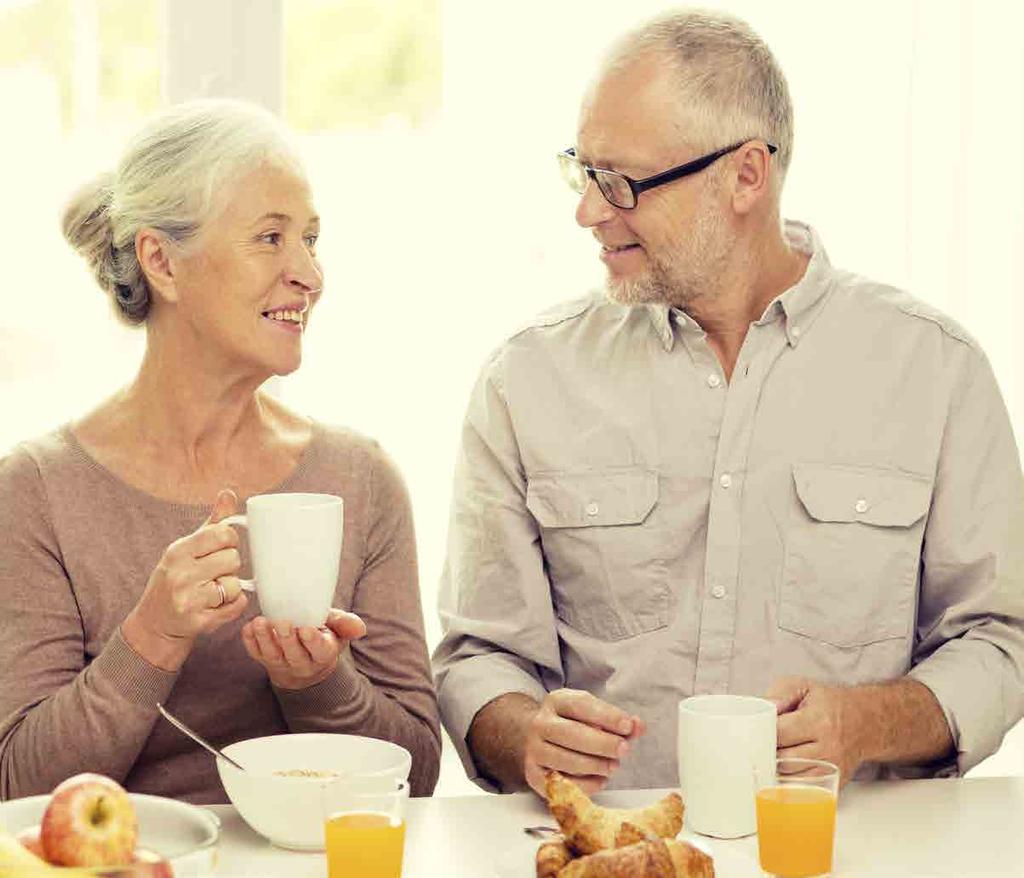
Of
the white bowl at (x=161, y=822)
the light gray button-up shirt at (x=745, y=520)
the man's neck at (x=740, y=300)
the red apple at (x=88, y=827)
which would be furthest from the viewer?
the man's neck at (x=740, y=300)

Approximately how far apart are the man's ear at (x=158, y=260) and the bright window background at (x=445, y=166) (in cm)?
91

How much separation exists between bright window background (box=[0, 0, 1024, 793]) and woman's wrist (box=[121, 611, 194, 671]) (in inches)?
50.1

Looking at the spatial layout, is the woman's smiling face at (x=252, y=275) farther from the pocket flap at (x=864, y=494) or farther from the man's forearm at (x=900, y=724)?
the man's forearm at (x=900, y=724)

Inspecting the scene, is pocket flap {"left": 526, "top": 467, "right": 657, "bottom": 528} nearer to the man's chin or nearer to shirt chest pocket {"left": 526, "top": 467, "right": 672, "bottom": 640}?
shirt chest pocket {"left": 526, "top": 467, "right": 672, "bottom": 640}

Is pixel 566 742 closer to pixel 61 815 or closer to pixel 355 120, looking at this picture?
pixel 61 815

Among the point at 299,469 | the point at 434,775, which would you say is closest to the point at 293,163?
the point at 299,469

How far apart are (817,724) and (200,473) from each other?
0.90 m

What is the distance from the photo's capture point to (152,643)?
1863 mm

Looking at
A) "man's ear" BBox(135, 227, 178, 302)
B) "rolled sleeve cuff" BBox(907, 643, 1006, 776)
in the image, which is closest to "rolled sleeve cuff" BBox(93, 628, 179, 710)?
"man's ear" BBox(135, 227, 178, 302)

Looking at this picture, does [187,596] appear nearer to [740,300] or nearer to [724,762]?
[724,762]

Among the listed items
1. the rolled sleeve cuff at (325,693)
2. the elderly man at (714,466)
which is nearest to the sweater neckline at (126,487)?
the rolled sleeve cuff at (325,693)

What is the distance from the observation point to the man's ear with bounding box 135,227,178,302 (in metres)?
2.17

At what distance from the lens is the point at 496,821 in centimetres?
173

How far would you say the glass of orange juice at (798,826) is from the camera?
4.97ft
